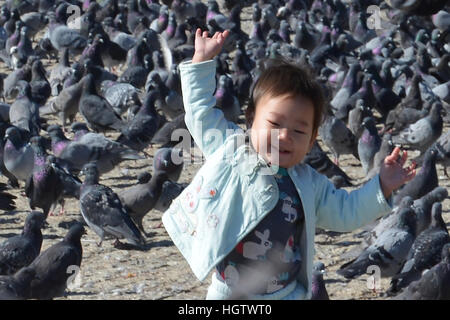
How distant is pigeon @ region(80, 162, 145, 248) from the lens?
981cm

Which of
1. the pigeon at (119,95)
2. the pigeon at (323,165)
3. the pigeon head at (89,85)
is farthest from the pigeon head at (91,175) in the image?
the pigeon at (119,95)

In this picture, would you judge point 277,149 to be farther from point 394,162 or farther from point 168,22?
point 168,22

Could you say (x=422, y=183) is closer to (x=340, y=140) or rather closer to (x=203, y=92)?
(x=340, y=140)

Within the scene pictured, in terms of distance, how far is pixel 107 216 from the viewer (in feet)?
32.4

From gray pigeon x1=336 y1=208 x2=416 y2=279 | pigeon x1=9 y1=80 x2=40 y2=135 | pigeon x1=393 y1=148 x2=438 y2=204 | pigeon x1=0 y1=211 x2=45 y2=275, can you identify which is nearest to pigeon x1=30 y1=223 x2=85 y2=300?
pigeon x1=0 y1=211 x2=45 y2=275

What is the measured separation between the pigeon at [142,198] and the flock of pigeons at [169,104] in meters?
0.01

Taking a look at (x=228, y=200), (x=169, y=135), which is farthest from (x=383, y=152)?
(x=228, y=200)

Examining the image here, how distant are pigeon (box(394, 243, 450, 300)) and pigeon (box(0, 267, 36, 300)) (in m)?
3.01

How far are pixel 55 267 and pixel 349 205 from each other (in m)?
4.61

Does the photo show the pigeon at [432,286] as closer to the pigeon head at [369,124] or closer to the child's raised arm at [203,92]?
the child's raised arm at [203,92]

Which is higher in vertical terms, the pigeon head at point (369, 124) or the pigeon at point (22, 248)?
the pigeon at point (22, 248)

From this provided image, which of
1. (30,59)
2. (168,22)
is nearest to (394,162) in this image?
(30,59)

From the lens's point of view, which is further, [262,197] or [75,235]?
[75,235]

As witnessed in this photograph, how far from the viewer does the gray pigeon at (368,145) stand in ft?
43.0
